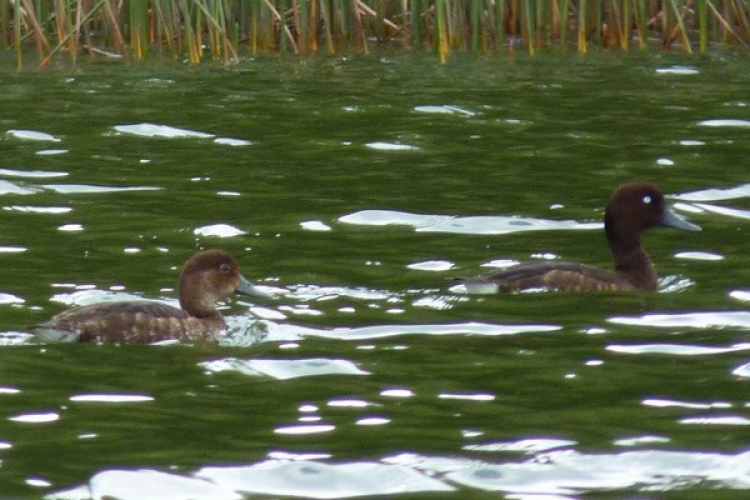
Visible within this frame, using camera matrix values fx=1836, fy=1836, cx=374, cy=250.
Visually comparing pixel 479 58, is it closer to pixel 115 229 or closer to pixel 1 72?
pixel 1 72

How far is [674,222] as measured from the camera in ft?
32.2

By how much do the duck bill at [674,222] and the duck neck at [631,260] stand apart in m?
0.29

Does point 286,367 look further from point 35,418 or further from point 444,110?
point 444,110

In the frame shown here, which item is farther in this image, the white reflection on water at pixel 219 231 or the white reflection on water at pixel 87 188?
the white reflection on water at pixel 87 188

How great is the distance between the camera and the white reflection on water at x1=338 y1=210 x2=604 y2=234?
10203 mm

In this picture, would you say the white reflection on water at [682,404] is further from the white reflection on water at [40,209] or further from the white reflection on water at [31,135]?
the white reflection on water at [31,135]

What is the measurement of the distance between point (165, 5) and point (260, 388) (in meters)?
8.35

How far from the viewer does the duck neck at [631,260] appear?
8.97 metres

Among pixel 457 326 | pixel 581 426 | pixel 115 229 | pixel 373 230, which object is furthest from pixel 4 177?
pixel 581 426

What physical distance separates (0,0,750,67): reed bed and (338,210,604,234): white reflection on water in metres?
3.71

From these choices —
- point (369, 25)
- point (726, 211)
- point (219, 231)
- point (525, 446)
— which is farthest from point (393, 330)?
point (369, 25)

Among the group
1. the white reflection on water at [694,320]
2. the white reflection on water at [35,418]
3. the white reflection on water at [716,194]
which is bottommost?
the white reflection on water at [716,194]

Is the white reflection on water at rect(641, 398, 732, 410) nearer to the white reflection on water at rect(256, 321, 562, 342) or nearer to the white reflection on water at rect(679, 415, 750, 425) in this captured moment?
the white reflection on water at rect(679, 415, 750, 425)

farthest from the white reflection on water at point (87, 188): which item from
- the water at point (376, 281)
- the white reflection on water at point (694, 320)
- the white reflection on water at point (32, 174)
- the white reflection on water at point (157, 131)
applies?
the white reflection on water at point (694, 320)
